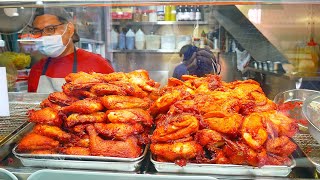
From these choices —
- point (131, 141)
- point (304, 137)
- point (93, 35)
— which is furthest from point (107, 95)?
point (93, 35)

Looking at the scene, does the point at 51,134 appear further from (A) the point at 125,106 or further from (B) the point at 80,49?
(B) the point at 80,49

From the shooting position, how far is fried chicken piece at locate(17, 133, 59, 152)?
58.4 inches

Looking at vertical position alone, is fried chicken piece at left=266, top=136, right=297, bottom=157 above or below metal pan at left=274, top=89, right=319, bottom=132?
below

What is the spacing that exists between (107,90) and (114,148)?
1.05ft

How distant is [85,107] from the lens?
1554 millimetres

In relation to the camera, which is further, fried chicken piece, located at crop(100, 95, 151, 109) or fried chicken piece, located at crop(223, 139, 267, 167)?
fried chicken piece, located at crop(100, 95, 151, 109)

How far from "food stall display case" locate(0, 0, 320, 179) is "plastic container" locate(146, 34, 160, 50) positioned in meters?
0.01

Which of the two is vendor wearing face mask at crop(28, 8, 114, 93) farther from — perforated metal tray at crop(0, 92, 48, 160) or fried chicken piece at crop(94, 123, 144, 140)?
fried chicken piece at crop(94, 123, 144, 140)

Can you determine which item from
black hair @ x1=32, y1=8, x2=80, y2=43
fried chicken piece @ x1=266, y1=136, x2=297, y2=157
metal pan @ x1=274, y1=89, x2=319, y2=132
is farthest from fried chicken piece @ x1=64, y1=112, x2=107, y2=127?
black hair @ x1=32, y1=8, x2=80, y2=43

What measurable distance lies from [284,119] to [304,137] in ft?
1.00

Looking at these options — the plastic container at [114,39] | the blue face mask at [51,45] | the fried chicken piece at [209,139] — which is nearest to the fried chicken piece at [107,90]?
the fried chicken piece at [209,139]

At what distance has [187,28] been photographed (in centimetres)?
324

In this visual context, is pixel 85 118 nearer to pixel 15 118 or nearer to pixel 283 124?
pixel 15 118

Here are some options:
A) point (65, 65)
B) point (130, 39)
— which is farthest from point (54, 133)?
point (130, 39)
